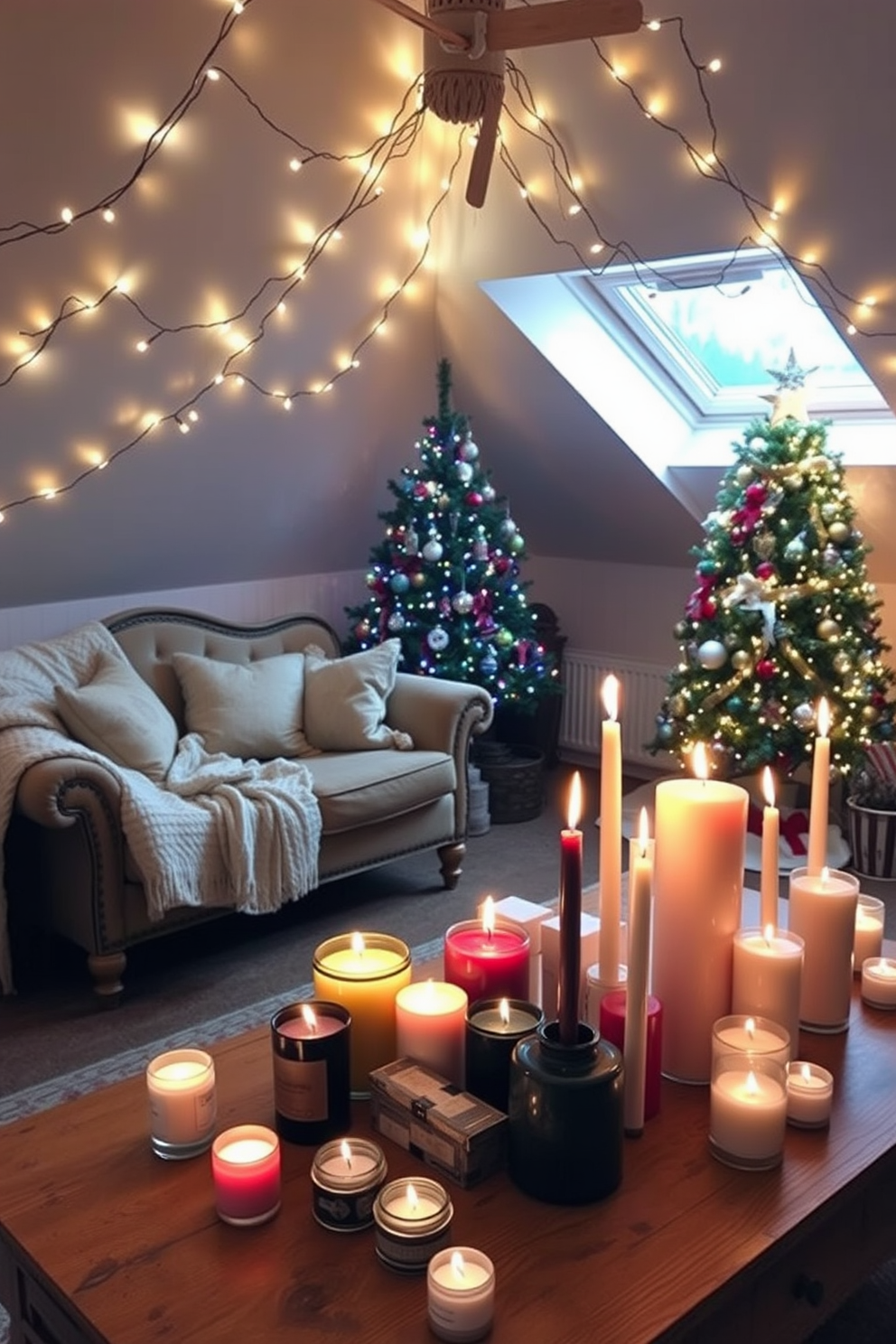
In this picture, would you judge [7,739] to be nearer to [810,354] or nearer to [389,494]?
[389,494]

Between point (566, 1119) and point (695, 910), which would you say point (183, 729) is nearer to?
point (695, 910)

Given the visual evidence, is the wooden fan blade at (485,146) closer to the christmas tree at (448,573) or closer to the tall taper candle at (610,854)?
the tall taper candle at (610,854)

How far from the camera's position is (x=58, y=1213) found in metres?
1.34

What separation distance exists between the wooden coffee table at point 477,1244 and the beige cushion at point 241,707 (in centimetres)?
219

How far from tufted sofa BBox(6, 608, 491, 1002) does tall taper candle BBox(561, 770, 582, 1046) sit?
1851mm

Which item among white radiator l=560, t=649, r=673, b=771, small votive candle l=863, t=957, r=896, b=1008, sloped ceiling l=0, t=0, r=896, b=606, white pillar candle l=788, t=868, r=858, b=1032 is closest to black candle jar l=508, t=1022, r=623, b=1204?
white pillar candle l=788, t=868, r=858, b=1032

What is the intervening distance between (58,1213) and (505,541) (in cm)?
339

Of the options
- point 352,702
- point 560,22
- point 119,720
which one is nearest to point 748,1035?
point 560,22

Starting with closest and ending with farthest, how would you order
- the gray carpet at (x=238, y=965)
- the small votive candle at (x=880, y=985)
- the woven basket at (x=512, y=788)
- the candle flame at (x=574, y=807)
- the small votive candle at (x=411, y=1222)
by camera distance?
the small votive candle at (x=411, y=1222)
the candle flame at (x=574, y=807)
the small votive candle at (x=880, y=985)
the gray carpet at (x=238, y=965)
the woven basket at (x=512, y=788)

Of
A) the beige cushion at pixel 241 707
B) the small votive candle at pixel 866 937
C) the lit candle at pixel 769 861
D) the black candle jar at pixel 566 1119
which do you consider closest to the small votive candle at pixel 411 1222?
the black candle jar at pixel 566 1119

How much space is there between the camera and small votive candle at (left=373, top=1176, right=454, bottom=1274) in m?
1.24

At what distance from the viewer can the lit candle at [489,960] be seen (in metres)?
1.63

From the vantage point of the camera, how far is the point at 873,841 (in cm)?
394

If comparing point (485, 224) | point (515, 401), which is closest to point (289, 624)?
point (515, 401)
